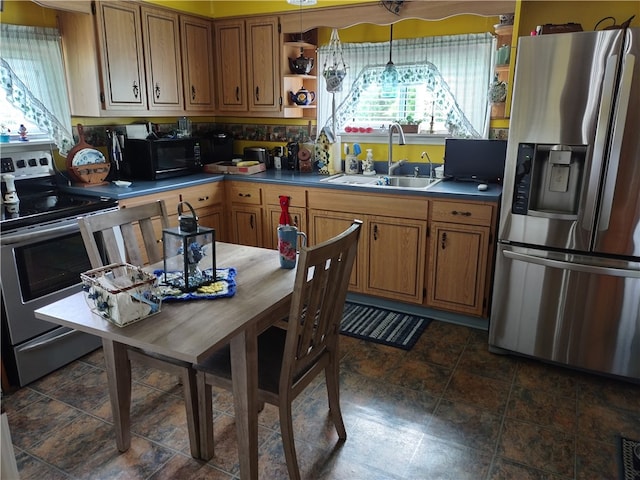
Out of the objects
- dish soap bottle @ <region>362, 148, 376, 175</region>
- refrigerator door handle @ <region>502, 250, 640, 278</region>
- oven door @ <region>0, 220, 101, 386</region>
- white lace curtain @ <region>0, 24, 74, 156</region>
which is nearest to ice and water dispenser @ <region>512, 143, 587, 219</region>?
refrigerator door handle @ <region>502, 250, 640, 278</region>

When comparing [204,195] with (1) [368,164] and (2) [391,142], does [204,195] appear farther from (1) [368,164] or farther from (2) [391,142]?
(2) [391,142]

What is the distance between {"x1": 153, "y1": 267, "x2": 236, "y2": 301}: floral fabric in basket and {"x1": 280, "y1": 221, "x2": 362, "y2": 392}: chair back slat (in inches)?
11.1

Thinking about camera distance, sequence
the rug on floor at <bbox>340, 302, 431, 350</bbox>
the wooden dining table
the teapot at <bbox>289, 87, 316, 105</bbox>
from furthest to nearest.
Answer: the teapot at <bbox>289, 87, 316, 105</bbox>
the rug on floor at <bbox>340, 302, 431, 350</bbox>
the wooden dining table

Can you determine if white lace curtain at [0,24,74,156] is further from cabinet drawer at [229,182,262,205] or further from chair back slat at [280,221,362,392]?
chair back slat at [280,221,362,392]

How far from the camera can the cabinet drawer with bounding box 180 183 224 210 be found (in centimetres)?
353

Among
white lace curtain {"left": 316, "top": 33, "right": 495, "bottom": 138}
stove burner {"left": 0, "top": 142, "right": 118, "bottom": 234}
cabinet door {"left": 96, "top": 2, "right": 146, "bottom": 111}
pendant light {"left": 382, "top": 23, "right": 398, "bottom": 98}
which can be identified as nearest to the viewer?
stove burner {"left": 0, "top": 142, "right": 118, "bottom": 234}

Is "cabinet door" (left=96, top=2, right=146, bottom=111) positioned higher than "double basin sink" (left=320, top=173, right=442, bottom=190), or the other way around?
"cabinet door" (left=96, top=2, right=146, bottom=111)

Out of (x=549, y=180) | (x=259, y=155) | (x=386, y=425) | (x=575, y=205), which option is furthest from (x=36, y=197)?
(x=575, y=205)

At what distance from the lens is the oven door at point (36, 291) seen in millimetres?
2430

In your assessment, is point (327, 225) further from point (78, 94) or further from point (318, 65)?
point (78, 94)

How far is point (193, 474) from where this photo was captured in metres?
1.94

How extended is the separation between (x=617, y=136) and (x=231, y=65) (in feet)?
9.49

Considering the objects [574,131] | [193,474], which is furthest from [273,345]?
[574,131]

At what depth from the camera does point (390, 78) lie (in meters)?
3.62
